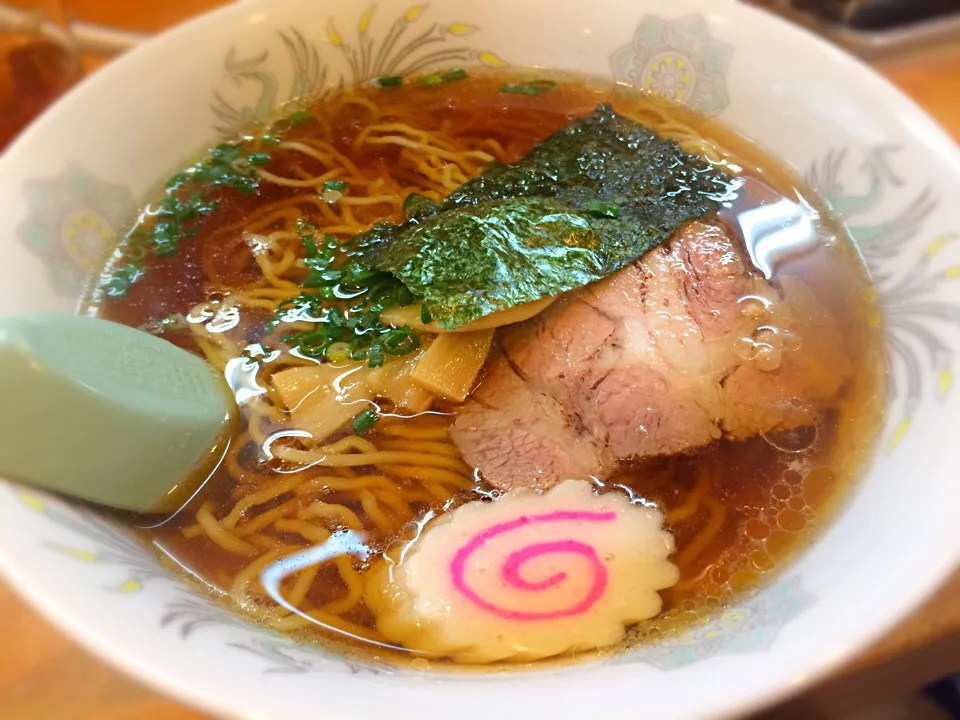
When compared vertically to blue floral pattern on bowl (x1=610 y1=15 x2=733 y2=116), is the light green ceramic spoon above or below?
below

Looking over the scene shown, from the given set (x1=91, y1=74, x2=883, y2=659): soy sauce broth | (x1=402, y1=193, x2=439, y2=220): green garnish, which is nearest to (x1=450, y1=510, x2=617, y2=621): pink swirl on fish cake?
(x1=91, y1=74, x2=883, y2=659): soy sauce broth

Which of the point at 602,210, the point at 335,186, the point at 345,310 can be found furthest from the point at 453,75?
the point at 345,310

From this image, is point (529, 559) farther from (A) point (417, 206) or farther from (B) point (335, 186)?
(B) point (335, 186)

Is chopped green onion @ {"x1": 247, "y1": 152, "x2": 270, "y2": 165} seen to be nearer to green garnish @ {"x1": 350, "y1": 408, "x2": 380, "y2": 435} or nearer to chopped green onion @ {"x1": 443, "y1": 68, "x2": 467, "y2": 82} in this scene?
chopped green onion @ {"x1": 443, "y1": 68, "x2": 467, "y2": 82}

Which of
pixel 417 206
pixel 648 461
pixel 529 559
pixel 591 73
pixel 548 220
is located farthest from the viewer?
pixel 591 73

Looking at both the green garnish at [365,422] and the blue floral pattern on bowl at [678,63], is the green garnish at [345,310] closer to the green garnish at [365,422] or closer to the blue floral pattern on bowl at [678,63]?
the green garnish at [365,422]

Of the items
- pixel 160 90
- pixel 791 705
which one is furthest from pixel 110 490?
pixel 791 705

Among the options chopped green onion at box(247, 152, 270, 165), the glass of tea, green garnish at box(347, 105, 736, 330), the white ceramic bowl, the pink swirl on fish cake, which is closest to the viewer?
the white ceramic bowl
